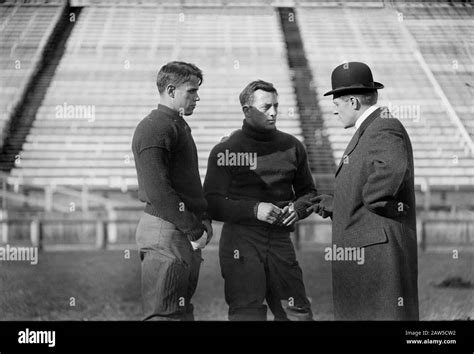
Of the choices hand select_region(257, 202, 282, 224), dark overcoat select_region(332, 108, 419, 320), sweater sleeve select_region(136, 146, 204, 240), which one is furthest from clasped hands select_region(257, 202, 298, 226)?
sweater sleeve select_region(136, 146, 204, 240)

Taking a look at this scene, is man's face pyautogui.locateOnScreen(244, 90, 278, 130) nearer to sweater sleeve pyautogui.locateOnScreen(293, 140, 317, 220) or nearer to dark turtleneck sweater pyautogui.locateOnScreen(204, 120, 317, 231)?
dark turtleneck sweater pyautogui.locateOnScreen(204, 120, 317, 231)

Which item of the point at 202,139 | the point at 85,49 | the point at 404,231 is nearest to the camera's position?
Answer: the point at 404,231

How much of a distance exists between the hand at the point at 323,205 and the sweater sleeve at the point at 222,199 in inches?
10.0

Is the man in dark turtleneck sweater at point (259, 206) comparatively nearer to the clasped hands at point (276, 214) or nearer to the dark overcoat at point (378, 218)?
the clasped hands at point (276, 214)

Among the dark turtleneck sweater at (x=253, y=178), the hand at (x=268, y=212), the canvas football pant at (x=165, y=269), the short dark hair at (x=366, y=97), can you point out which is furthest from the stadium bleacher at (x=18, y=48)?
the short dark hair at (x=366, y=97)

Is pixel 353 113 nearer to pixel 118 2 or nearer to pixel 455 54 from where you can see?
pixel 455 54

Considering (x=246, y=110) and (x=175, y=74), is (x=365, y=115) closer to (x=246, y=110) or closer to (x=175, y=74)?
(x=246, y=110)

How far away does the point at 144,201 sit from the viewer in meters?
3.49

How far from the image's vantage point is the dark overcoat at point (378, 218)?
10.8ft

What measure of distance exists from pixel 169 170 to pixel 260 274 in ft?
2.07

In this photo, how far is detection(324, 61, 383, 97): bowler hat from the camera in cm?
345

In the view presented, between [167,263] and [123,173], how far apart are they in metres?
0.50
